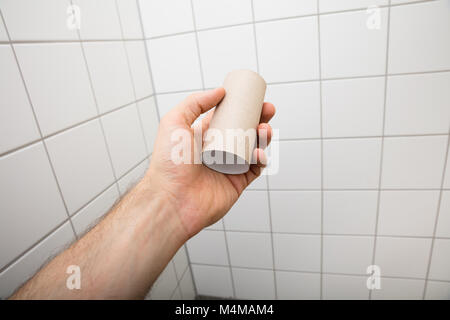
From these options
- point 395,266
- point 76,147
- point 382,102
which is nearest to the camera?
point 76,147

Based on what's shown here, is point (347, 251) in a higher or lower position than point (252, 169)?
lower

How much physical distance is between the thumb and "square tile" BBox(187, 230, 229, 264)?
0.69m

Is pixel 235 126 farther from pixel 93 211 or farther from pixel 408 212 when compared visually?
pixel 408 212

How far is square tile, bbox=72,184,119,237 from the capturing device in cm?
71

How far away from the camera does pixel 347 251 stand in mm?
1086

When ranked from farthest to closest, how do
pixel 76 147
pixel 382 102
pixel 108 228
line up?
pixel 382 102, pixel 76 147, pixel 108 228

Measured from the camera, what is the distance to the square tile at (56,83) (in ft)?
1.90

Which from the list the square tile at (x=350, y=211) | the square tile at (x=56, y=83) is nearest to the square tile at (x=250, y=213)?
the square tile at (x=350, y=211)

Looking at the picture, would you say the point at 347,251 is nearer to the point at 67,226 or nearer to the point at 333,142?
the point at 333,142

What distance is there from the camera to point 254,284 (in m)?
1.26

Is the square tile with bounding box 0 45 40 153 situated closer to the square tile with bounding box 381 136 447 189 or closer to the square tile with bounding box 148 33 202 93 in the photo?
the square tile with bounding box 148 33 202 93

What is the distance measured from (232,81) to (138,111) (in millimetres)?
453

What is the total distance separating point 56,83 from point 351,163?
0.92m

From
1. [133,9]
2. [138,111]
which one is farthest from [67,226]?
[133,9]
